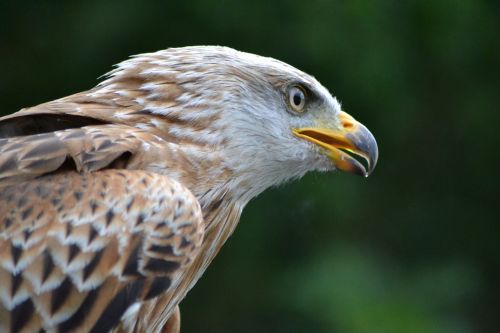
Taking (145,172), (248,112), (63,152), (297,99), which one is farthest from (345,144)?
(63,152)

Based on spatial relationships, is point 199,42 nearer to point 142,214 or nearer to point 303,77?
point 303,77

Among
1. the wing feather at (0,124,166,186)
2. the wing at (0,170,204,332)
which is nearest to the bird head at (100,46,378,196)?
the wing feather at (0,124,166,186)

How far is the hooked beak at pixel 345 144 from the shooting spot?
14.9 feet

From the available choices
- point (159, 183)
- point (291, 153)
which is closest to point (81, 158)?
point (159, 183)

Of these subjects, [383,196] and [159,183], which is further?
[383,196]

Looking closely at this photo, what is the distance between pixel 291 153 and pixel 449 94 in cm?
421

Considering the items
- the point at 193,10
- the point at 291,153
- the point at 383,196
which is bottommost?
the point at 383,196

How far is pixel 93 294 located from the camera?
3732mm

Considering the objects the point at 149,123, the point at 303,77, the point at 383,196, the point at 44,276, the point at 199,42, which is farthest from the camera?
the point at 383,196

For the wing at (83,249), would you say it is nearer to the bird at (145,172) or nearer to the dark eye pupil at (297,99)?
the bird at (145,172)

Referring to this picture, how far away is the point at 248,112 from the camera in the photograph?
444 centimetres

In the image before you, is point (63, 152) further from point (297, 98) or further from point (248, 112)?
A: point (297, 98)

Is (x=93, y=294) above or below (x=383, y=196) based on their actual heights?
above

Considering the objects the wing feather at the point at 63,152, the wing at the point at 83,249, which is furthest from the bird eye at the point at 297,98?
the wing at the point at 83,249
